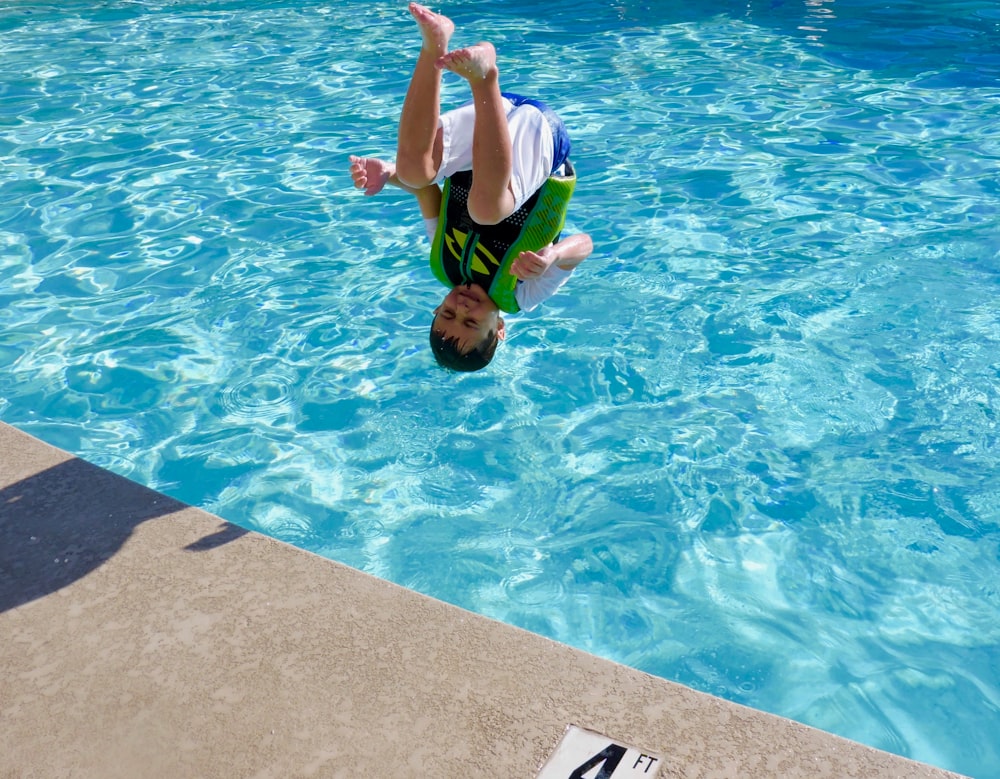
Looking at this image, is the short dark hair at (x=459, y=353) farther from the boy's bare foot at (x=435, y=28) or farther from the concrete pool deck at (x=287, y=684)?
the boy's bare foot at (x=435, y=28)

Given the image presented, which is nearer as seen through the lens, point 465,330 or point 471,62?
point 471,62

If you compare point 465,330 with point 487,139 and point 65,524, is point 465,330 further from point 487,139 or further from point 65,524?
point 65,524

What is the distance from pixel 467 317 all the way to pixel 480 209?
586mm

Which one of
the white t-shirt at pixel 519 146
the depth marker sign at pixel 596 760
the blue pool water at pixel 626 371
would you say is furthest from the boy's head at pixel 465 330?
the depth marker sign at pixel 596 760

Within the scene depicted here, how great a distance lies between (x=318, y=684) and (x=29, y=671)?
0.93 metres

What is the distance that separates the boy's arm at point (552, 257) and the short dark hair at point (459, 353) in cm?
47

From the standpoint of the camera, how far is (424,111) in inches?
158

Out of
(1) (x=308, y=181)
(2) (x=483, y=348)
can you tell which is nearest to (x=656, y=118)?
(1) (x=308, y=181)

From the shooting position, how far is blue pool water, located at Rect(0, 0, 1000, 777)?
4480 millimetres

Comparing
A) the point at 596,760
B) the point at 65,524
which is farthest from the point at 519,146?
the point at 596,760

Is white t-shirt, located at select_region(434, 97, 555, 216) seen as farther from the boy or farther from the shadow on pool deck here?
the shadow on pool deck

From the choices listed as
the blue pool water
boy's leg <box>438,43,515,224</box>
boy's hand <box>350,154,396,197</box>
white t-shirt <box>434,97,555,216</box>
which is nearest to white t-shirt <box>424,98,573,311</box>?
white t-shirt <box>434,97,555,216</box>

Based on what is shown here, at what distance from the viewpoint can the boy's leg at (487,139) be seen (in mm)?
3447

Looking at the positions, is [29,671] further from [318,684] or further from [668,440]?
[668,440]
